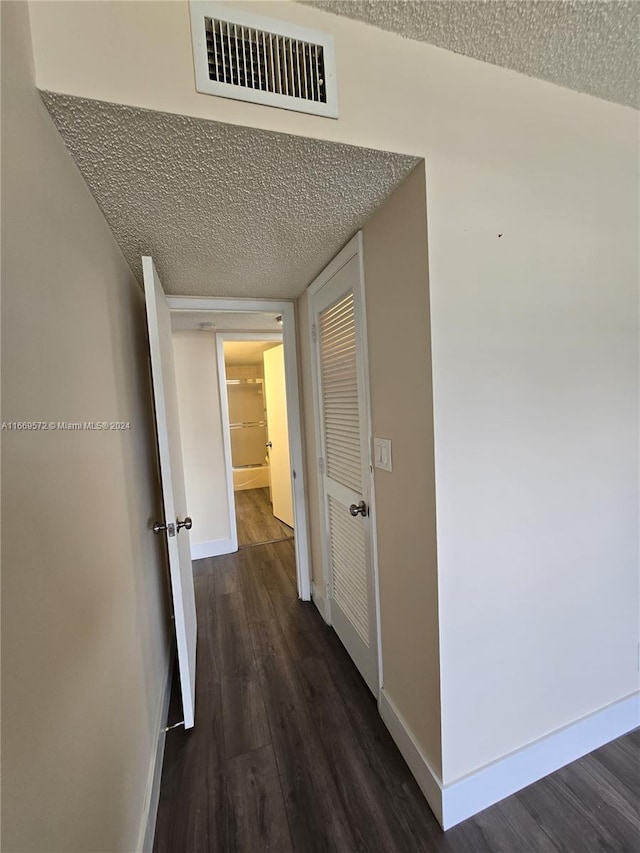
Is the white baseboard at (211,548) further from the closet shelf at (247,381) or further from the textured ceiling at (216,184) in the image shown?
the closet shelf at (247,381)

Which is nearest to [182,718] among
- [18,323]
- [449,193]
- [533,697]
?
[533,697]

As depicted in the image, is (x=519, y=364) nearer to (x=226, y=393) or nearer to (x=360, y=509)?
(x=360, y=509)

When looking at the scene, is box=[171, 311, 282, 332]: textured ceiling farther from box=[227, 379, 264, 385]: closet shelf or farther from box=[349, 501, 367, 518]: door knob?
box=[227, 379, 264, 385]: closet shelf

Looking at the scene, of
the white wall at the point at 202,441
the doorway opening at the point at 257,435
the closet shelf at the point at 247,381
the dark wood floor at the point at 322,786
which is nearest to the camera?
the dark wood floor at the point at 322,786

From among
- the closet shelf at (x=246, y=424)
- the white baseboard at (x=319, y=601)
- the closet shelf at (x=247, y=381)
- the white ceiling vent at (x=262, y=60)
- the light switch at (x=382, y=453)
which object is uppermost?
the white ceiling vent at (x=262, y=60)

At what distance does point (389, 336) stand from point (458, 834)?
5.49 feet

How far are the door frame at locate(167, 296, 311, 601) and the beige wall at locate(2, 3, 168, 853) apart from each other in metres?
0.94

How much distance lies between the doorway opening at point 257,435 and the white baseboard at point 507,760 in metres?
1.82

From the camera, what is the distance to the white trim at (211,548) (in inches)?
127

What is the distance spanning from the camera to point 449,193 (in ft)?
3.44

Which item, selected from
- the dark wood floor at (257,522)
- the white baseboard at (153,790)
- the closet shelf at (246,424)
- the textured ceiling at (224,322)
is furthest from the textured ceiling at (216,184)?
the closet shelf at (246,424)

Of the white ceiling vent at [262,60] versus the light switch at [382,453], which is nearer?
the white ceiling vent at [262,60]

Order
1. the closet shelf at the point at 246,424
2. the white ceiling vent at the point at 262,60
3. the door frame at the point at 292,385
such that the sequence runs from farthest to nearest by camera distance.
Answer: the closet shelf at the point at 246,424, the door frame at the point at 292,385, the white ceiling vent at the point at 262,60

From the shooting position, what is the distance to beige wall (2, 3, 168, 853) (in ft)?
1.88
